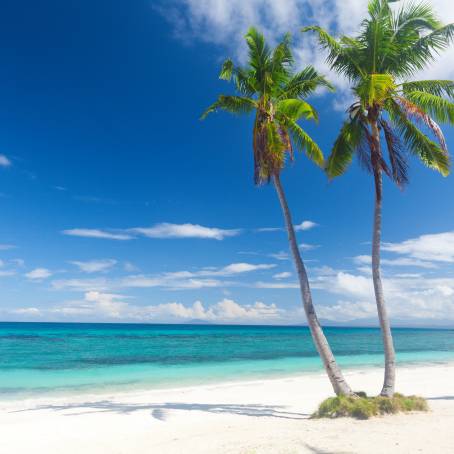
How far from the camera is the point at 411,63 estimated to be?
10.3 metres

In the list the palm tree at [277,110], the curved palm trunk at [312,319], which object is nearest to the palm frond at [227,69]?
the palm tree at [277,110]

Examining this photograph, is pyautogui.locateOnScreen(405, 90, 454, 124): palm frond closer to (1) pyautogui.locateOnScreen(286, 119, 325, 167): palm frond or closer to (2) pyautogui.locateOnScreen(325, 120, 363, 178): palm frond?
(2) pyautogui.locateOnScreen(325, 120, 363, 178): palm frond

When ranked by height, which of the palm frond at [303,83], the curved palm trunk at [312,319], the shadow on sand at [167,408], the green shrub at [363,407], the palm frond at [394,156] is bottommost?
the shadow on sand at [167,408]

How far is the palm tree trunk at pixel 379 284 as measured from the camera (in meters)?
9.27

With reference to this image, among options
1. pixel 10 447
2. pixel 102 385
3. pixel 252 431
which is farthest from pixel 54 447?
pixel 102 385

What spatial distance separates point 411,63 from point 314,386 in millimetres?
11420

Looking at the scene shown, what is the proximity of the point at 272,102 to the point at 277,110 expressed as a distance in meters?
0.77

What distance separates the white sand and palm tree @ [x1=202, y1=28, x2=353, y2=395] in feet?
6.60

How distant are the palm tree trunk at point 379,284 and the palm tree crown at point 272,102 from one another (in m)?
1.49

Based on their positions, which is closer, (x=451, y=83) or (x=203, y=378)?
(x=451, y=83)

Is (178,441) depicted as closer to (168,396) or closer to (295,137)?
(168,396)

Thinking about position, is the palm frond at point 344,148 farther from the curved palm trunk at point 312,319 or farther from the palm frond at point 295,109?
the curved palm trunk at point 312,319

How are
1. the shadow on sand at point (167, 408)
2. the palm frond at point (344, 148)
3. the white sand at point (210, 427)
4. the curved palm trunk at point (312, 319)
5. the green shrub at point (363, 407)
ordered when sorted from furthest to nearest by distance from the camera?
the palm frond at point (344, 148) → the shadow on sand at point (167, 408) → the curved palm trunk at point (312, 319) → the green shrub at point (363, 407) → the white sand at point (210, 427)

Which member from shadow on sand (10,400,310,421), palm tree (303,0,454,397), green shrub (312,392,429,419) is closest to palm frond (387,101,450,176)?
palm tree (303,0,454,397)
